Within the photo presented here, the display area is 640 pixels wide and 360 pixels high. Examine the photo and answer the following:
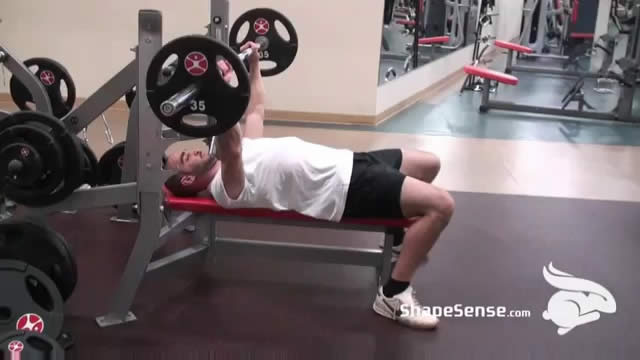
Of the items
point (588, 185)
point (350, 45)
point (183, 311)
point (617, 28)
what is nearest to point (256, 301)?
point (183, 311)

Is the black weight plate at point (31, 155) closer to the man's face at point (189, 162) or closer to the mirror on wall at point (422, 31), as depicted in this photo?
the man's face at point (189, 162)

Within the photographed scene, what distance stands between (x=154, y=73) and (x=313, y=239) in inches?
52.2

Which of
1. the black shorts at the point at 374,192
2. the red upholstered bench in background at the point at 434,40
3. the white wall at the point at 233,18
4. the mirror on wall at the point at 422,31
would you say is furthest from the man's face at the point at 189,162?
the red upholstered bench in background at the point at 434,40

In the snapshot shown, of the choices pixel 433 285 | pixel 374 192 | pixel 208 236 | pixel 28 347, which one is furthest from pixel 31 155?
pixel 433 285

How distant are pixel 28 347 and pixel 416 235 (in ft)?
3.84

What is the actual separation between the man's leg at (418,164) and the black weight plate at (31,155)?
1.22 metres

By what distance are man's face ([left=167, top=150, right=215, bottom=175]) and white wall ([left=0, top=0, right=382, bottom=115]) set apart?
2841mm

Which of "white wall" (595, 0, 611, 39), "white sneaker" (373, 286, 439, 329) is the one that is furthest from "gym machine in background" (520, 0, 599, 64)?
"white sneaker" (373, 286, 439, 329)

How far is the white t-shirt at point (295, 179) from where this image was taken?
208 centimetres

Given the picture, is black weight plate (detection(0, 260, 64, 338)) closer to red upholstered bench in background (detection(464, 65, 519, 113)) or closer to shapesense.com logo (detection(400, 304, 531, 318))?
shapesense.com logo (detection(400, 304, 531, 318))

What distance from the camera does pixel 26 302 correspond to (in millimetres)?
1809

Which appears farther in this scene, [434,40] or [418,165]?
[434,40]

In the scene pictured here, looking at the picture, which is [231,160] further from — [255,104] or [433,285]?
[433,285]

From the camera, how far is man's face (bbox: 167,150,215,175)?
2.09 metres
